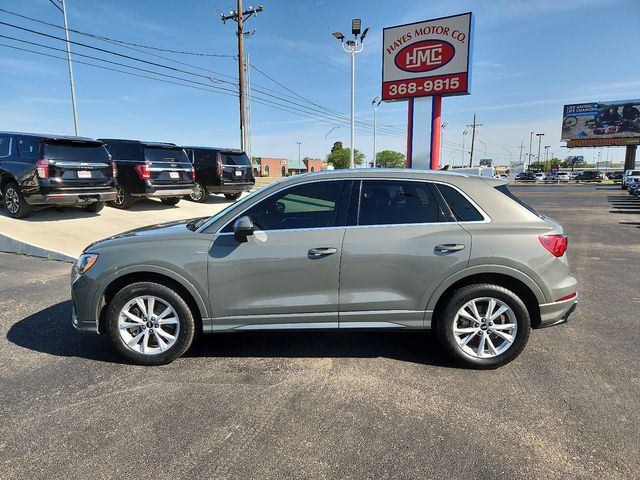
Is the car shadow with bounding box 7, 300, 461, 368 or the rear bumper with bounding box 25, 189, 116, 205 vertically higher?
the rear bumper with bounding box 25, 189, 116, 205

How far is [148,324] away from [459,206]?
2871 mm

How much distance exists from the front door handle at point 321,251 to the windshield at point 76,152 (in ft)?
25.5

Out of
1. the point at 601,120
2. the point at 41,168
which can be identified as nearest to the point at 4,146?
the point at 41,168

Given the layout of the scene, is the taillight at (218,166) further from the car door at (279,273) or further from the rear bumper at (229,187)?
the car door at (279,273)

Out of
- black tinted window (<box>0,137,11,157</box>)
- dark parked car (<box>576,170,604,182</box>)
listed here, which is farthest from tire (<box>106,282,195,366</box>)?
dark parked car (<box>576,170,604,182</box>)

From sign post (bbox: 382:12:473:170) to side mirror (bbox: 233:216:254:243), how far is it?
11.9m

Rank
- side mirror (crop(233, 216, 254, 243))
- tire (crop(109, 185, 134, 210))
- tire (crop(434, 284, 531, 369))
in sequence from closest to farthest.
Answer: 1. side mirror (crop(233, 216, 254, 243))
2. tire (crop(434, 284, 531, 369))
3. tire (crop(109, 185, 134, 210))

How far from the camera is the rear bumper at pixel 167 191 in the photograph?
1132cm

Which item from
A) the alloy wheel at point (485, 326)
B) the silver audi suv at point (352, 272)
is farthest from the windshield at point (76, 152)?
the alloy wheel at point (485, 326)

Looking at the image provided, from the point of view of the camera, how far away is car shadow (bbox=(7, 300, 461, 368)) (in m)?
3.82

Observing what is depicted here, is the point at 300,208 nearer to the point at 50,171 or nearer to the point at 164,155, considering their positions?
the point at 50,171

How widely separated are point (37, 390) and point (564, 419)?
3887 millimetres

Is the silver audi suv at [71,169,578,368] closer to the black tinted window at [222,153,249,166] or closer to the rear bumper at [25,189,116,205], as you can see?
the rear bumper at [25,189,116,205]

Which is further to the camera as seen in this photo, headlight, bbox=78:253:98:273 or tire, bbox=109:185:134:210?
tire, bbox=109:185:134:210
